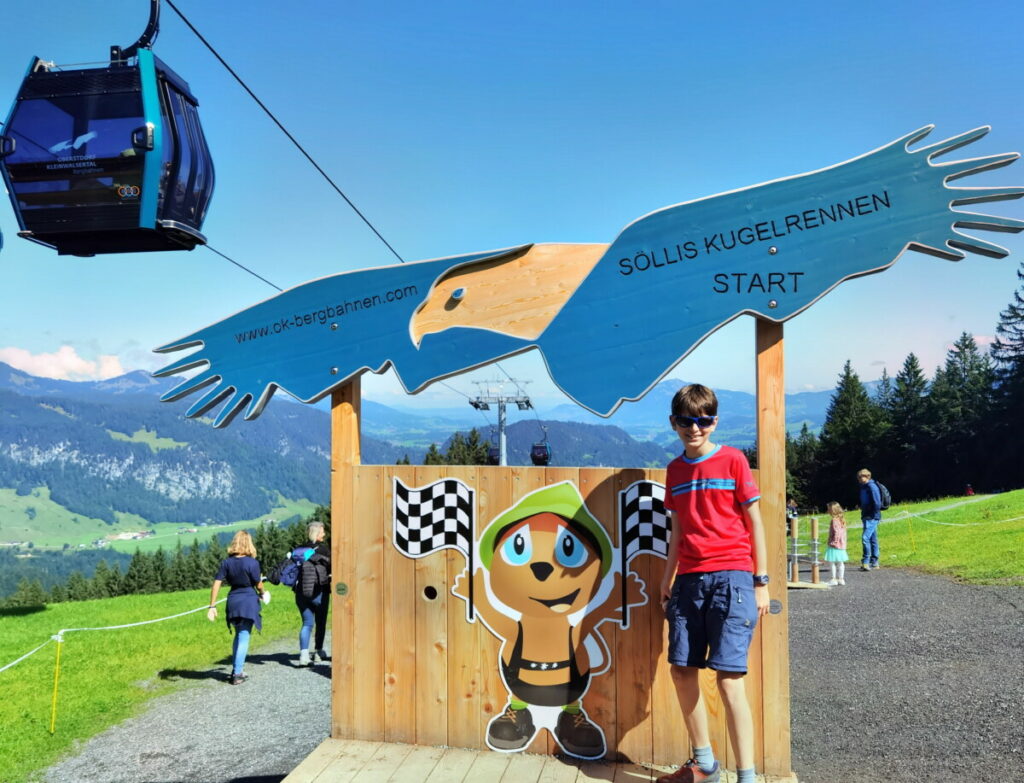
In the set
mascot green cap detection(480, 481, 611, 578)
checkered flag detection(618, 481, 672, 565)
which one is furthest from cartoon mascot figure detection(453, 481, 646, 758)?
checkered flag detection(618, 481, 672, 565)

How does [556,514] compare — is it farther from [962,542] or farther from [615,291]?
[962,542]

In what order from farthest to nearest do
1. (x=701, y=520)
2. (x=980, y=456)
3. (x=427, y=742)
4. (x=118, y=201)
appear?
(x=980, y=456) < (x=118, y=201) < (x=427, y=742) < (x=701, y=520)

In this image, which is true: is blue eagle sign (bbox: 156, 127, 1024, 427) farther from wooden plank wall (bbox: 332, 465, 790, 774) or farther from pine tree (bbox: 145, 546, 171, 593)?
pine tree (bbox: 145, 546, 171, 593)

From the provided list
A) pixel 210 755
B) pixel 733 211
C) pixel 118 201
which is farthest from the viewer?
pixel 118 201

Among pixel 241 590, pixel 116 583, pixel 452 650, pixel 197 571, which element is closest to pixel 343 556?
pixel 452 650

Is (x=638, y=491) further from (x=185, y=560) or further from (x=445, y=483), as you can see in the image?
(x=185, y=560)

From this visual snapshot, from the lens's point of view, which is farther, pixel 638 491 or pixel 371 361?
pixel 371 361

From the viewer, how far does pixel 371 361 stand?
4.03 m

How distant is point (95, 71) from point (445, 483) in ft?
20.9

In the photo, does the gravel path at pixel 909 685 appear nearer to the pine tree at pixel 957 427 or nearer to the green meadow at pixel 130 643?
the green meadow at pixel 130 643

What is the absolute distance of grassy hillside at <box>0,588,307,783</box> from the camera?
→ 670 centimetres

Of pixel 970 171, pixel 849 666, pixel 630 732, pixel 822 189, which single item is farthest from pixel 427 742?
pixel 849 666

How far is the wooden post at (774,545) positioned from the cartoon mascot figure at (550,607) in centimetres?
64

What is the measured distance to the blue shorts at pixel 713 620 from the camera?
3088 mm
